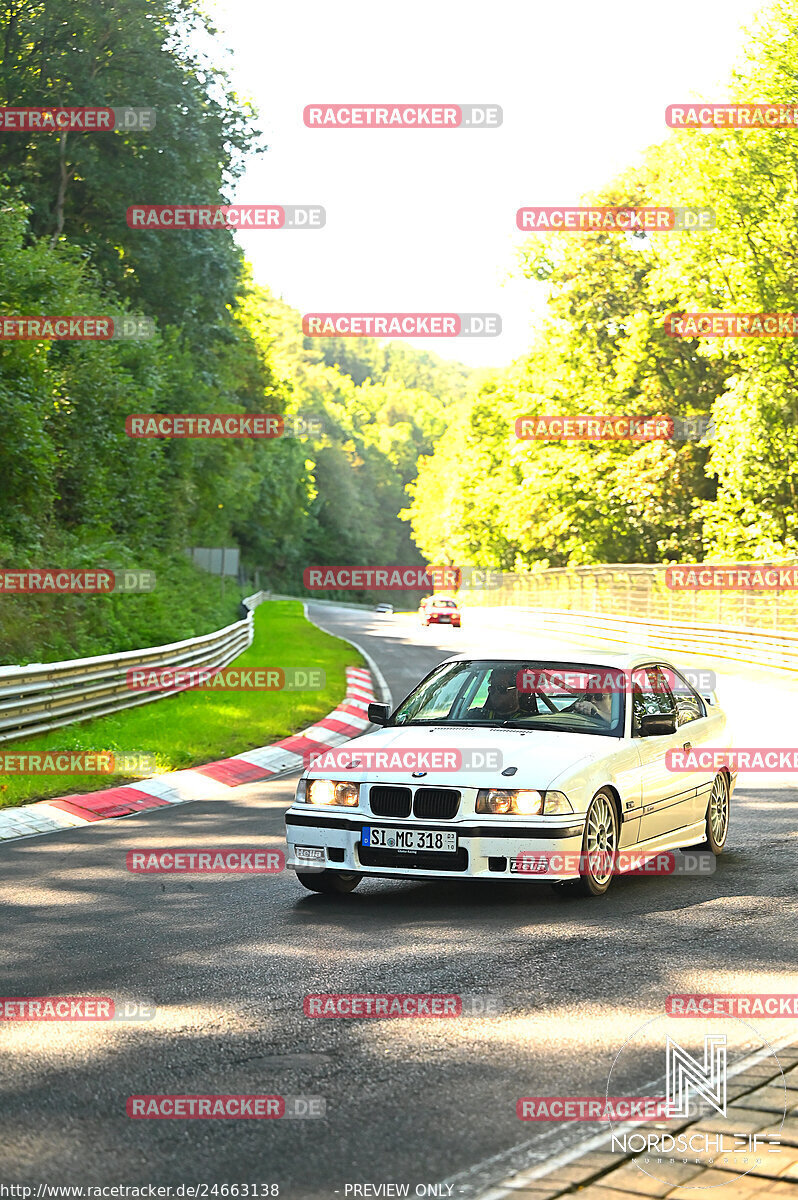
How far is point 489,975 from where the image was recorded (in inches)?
259

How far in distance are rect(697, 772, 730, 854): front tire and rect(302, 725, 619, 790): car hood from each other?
5.24 ft

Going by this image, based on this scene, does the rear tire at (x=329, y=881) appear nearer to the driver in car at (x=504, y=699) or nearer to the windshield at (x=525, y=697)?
the windshield at (x=525, y=697)

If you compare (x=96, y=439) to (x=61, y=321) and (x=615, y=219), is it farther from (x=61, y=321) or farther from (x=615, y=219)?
(x=615, y=219)

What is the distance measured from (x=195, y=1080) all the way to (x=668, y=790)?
510cm

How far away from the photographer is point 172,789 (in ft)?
47.0

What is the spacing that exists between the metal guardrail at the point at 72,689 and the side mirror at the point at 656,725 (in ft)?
25.2

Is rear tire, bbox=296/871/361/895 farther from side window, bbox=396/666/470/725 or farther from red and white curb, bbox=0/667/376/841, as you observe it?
red and white curb, bbox=0/667/376/841

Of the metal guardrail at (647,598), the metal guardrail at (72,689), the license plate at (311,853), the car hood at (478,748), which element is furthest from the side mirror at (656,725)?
the metal guardrail at (647,598)

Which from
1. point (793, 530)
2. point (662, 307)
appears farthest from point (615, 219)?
point (793, 530)

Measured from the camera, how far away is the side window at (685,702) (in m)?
→ 10.2

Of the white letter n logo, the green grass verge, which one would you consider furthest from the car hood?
the green grass verge

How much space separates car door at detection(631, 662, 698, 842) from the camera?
920 centimetres

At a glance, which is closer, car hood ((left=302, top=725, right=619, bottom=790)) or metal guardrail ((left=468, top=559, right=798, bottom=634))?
car hood ((left=302, top=725, right=619, bottom=790))

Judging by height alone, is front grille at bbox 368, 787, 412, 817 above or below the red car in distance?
above
